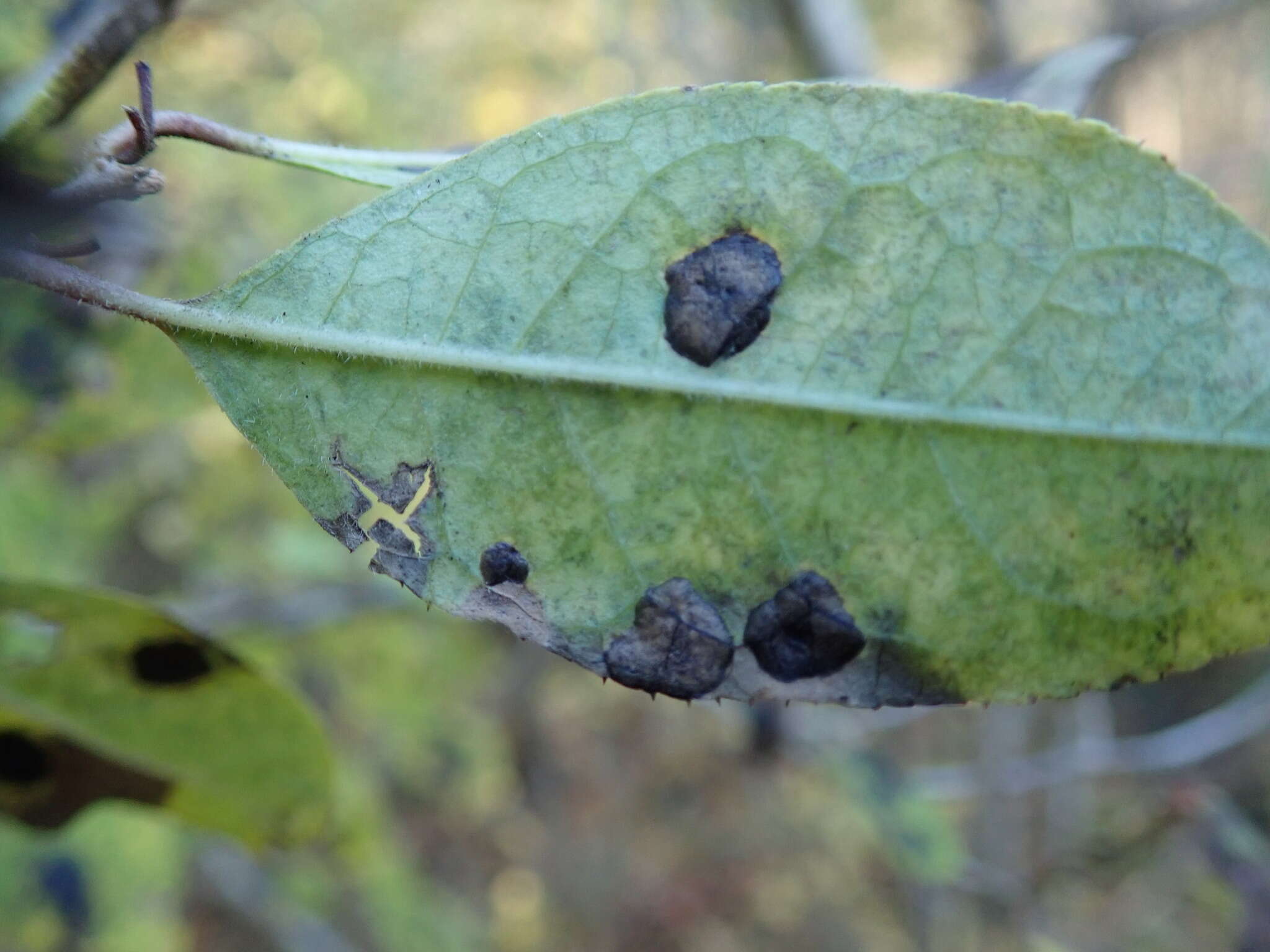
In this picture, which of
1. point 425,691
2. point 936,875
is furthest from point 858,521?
point 425,691

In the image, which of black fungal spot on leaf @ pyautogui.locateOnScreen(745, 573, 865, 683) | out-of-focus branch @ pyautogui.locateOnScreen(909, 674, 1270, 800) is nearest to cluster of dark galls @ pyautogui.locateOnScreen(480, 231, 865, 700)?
black fungal spot on leaf @ pyautogui.locateOnScreen(745, 573, 865, 683)

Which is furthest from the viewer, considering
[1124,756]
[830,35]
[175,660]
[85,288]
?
[1124,756]

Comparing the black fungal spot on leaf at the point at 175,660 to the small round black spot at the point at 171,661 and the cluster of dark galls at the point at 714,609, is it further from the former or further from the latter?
the cluster of dark galls at the point at 714,609

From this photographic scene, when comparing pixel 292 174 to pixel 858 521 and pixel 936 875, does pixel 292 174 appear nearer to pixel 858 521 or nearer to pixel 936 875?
pixel 936 875

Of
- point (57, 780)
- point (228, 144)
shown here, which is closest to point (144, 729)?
point (57, 780)

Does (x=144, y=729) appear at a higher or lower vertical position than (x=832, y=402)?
lower

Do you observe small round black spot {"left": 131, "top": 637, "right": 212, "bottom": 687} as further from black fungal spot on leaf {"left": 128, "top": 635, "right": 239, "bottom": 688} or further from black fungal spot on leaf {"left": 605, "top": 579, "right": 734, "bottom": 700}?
black fungal spot on leaf {"left": 605, "top": 579, "right": 734, "bottom": 700}

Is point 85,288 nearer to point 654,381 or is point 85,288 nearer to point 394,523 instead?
point 394,523
